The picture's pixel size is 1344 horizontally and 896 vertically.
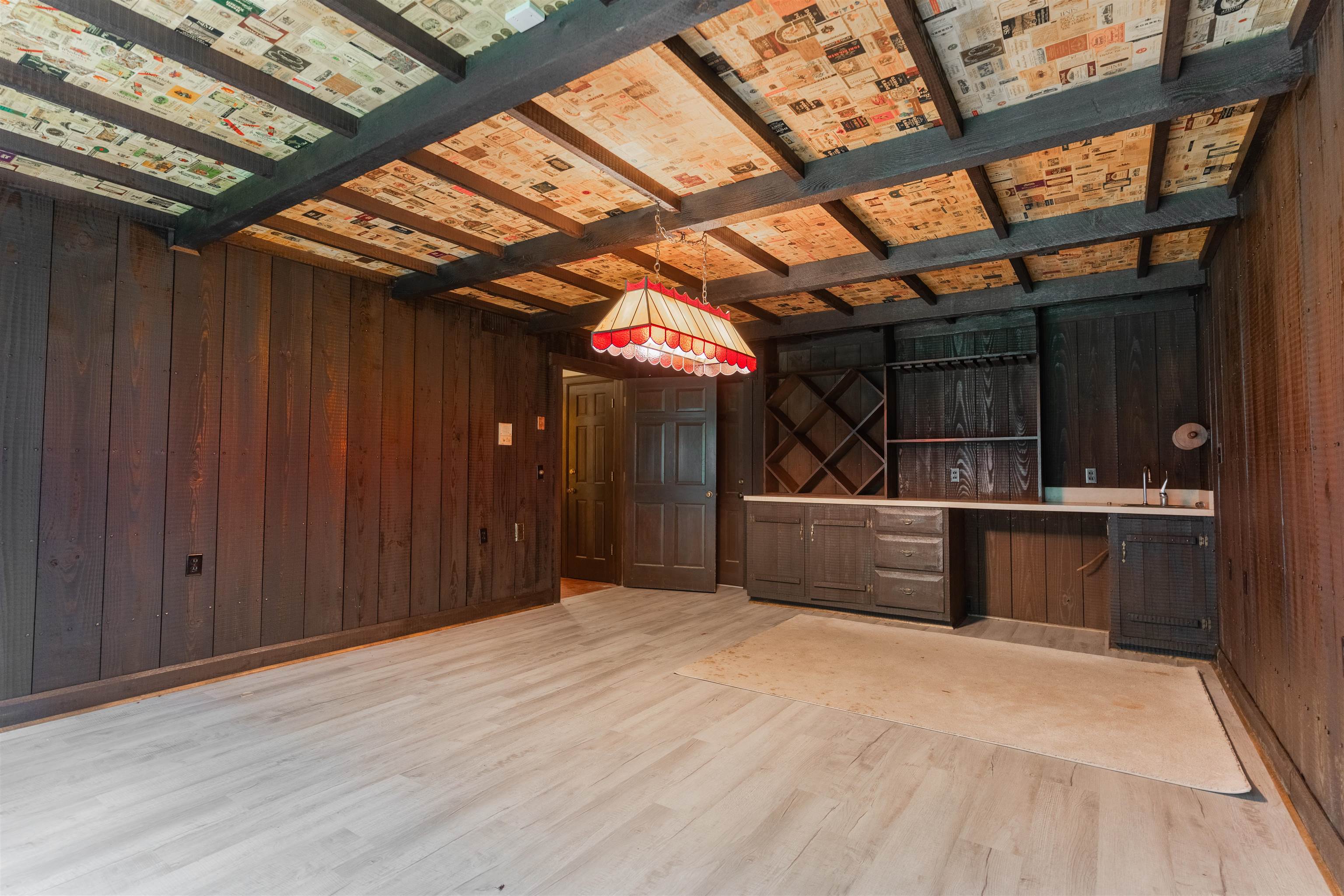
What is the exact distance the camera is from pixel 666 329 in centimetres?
306

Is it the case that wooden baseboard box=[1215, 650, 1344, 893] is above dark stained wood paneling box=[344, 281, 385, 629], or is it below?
below

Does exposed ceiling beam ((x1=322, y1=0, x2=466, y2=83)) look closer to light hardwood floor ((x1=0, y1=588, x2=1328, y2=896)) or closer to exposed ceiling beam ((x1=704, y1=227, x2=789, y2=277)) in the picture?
exposed ceiling beam ((x1=704, y1=227, x2=789, y2=277))

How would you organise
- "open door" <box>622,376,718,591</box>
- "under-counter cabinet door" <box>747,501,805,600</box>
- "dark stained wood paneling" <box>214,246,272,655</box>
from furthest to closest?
"open door" <box>622,376,718,591</box> < "under-counter cabinet door" <box>747,501,805,600</box> < "dark stained wood paneling" <box>214,246,272,655</box>

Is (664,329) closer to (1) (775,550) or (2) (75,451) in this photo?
(2) (75,451)

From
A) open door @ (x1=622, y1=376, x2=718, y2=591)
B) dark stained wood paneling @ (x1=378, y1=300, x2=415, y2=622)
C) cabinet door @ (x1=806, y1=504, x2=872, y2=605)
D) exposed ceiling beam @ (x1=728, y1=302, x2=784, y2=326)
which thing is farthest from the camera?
open door @ (x1=622, y1=376, x2=718, y2=591)

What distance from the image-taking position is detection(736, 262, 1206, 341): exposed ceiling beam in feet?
13.9

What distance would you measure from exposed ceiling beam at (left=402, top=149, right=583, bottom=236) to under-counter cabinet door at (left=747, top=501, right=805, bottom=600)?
3.00 metres

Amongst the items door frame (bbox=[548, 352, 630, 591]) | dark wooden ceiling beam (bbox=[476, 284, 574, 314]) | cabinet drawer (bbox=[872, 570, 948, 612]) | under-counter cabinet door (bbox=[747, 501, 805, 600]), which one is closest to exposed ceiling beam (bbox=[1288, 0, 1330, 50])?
cabinet drawer (bbox=[872, 570, 948, 612])

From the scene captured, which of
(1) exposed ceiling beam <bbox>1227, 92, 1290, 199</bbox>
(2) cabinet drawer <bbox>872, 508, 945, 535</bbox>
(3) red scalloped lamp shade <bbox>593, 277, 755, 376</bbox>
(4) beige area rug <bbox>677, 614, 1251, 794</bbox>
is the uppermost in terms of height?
(1) exposed ceiling beam <bbox>1227, 92, 1290, 199</bbox>

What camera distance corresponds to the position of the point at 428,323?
15.6 ft

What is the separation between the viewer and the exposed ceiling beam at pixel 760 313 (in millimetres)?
5227

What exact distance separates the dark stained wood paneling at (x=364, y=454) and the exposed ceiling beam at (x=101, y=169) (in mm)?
1175

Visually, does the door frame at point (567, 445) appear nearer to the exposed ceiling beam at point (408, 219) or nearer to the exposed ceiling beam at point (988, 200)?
the exposed ceiling beam at point (408, 219)

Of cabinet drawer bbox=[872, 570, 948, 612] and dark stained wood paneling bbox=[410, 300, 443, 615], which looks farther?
cabinet drawer bbox=[872, 570, 948, 612]
